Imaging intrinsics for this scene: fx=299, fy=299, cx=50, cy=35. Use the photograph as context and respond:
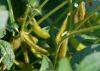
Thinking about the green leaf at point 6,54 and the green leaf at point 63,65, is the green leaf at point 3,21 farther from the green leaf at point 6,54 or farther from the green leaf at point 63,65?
the green leaf at point 63,65

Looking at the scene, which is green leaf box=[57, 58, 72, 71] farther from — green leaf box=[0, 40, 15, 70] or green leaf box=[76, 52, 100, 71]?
green leaf box=[0, 40, 15, 70]

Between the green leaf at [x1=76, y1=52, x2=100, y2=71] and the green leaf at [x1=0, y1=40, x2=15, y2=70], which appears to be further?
the green leaf at [x1=0, y1=40, x2=15, y2=70]

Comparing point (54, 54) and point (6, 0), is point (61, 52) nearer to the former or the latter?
point (54, 54)

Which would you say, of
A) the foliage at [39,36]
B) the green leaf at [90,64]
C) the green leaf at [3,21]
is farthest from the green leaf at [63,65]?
the green leaf at [3,21]

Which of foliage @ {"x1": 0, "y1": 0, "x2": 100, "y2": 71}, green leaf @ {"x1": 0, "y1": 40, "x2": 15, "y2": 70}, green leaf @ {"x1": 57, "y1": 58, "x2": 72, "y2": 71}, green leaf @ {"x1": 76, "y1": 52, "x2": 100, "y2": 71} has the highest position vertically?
foliage @ {"x1": 0, "y1": 0, "x2": 100, "y2": 71}

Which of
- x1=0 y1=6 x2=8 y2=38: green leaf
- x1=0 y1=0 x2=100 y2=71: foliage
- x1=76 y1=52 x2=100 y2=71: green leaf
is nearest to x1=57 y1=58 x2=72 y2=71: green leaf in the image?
x1=76 y1=52 x2=100 y2=71: green leaf

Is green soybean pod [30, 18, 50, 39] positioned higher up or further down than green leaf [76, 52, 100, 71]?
higher up

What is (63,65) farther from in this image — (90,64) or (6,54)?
(6,54)

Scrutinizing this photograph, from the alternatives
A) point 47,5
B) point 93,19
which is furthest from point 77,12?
point 47,5
